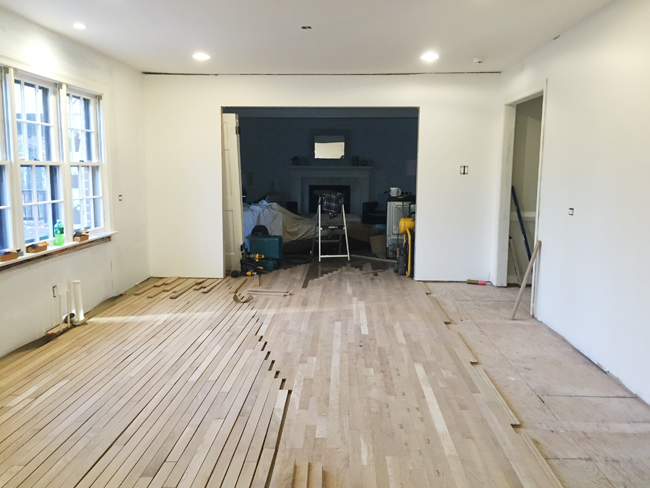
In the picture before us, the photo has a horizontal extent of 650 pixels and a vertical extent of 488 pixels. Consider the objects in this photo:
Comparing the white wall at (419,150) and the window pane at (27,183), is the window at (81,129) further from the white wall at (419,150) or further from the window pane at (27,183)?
the white wall at (419,150)

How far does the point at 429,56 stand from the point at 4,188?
4303 millimetres

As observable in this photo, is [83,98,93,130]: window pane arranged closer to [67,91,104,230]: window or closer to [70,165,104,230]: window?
[67,91,104,230]: window

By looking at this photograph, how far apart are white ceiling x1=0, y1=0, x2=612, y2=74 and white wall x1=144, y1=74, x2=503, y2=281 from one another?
1.55 ft

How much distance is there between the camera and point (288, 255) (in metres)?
8.73

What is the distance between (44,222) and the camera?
4.73 meters

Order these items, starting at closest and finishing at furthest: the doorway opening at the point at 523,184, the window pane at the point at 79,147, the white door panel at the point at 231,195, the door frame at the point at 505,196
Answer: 1. the window pane at the point at 79,147
2. the door frame at the point at 505,196
3. the doorway opening at the point at 523,184
4. the white door panel at the point at 231,195

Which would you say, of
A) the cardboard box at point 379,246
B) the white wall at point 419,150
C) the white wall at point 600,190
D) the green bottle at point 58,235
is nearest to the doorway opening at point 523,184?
the white wall at point 419,150

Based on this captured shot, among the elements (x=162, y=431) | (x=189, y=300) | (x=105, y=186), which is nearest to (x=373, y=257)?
(x=189, y=300)

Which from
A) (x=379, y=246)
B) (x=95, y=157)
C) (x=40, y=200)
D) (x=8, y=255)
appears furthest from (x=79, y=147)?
(x=379, y=246)

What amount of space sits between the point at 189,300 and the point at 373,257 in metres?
3.63

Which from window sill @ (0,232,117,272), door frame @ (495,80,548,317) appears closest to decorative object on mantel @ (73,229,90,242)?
window sill @ (0,232,117,272)

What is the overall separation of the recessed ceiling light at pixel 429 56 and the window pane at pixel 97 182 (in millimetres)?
3776

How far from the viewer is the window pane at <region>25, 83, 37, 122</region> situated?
4.44 m

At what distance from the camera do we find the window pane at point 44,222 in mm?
4664
